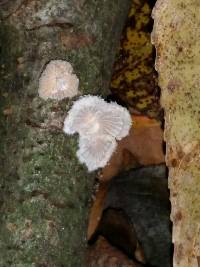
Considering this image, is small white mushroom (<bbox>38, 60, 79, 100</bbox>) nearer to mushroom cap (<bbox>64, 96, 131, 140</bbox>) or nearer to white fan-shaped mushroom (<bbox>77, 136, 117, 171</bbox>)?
mushroom cap (<bbox>64, 96, 131, 140</bbox>)

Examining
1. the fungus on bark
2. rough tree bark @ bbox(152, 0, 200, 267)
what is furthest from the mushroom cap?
rough tree bark @ bbox(152, 0, 200, 267)

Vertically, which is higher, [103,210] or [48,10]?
[48,10]

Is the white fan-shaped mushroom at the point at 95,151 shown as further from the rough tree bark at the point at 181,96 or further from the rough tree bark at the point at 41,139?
the rough tree bark at the point at 181,96

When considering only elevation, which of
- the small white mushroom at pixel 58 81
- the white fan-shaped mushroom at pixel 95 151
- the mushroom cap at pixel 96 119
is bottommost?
the white fan-shaped mushroom at pixel 95 151

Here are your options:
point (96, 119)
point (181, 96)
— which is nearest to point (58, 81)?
point (96, 119)

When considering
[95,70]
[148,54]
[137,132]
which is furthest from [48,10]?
[137,132]

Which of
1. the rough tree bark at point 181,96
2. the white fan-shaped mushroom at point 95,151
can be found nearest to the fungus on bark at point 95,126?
the white fan-shaped mushroom at point 95,151

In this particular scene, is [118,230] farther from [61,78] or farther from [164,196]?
[61,78]

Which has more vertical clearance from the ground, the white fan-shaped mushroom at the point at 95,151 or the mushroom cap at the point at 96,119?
the mushroom cap at the point at 96,119
